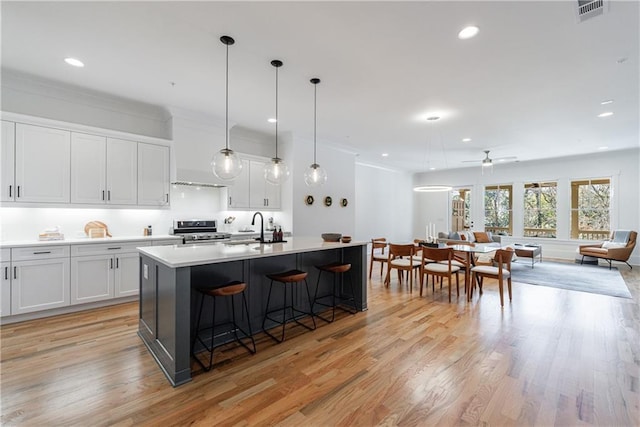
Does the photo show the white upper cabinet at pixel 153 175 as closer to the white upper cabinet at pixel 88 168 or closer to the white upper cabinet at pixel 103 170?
the white upper cabinet at pixel 103 170

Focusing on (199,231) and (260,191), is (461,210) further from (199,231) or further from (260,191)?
(199,231)

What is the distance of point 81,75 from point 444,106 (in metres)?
4.82

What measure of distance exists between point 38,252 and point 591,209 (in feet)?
38.8

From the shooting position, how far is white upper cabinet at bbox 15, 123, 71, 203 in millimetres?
3398

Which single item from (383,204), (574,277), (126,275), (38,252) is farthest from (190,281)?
(383,204)

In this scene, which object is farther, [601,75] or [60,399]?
[601,75]

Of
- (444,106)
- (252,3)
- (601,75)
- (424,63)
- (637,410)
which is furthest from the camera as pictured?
(444,106)

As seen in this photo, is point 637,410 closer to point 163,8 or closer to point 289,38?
point 289,38

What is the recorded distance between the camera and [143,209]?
14.6 feet

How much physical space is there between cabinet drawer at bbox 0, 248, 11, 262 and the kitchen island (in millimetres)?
1622

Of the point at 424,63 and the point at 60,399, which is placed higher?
the point at 424,63

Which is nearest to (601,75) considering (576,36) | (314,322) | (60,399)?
(576,36)

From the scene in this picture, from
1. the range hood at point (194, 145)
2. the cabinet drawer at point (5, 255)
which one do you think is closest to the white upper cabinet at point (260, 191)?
the range hood at point (194, 145)

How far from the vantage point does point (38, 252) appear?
335 cm
